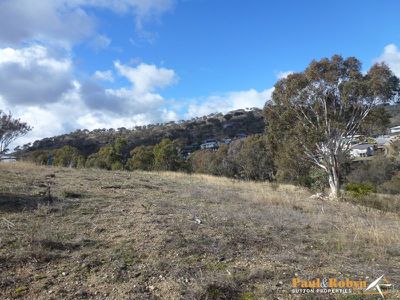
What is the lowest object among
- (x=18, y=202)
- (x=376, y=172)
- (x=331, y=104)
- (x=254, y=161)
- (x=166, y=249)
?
(x=166, y=249)

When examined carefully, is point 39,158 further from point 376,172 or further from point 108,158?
point 376,172

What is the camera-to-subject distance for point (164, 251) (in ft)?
19.2

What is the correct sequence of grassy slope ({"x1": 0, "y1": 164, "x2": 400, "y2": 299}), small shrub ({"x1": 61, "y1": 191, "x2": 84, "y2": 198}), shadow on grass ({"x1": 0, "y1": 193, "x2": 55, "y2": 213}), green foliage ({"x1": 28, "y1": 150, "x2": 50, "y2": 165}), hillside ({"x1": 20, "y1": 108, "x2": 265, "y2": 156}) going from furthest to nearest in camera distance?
hillside ({"x1": 20, "y1": 108, "x2": 265, "y2": 156}) < green foliage ({"x1": 28, "y1": 150, "x2": 50, "y2": 165}) < small shrub ({"x1": 61, "y1": 191, "x2": 84, "y2": 198}) < shadow on grass ({"x1": 0, "y1": 193, "x2": 55, "y2": 213}) < grassy slope ({"x1": 0, "y1": 164, "x2": 400, "y2": 299})

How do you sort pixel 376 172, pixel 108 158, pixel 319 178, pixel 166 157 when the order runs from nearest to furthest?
pixel 319 178 → pixel 166 157 → pixel 108 158 → pixel 376 172

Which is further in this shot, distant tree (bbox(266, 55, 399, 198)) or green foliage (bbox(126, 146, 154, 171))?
green foliage (bbox(126, 146, 154, 171))

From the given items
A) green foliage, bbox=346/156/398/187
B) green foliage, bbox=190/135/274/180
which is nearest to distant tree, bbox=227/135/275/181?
green foliage, bbox=190/135/274/180

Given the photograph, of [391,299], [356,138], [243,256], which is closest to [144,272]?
[243,256]

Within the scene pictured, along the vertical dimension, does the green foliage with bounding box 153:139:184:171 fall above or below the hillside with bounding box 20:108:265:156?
below

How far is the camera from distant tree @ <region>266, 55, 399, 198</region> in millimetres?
17141

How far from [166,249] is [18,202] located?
181 inches

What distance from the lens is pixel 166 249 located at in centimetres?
594

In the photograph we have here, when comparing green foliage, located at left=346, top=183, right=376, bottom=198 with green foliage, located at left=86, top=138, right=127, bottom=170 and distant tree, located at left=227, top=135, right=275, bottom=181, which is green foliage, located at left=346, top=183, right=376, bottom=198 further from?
green foliage, located at left=86, top=138, right=127, bottom=170

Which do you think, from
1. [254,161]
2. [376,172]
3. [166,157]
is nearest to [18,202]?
[166,157]

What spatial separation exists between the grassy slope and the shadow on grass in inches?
0.8
